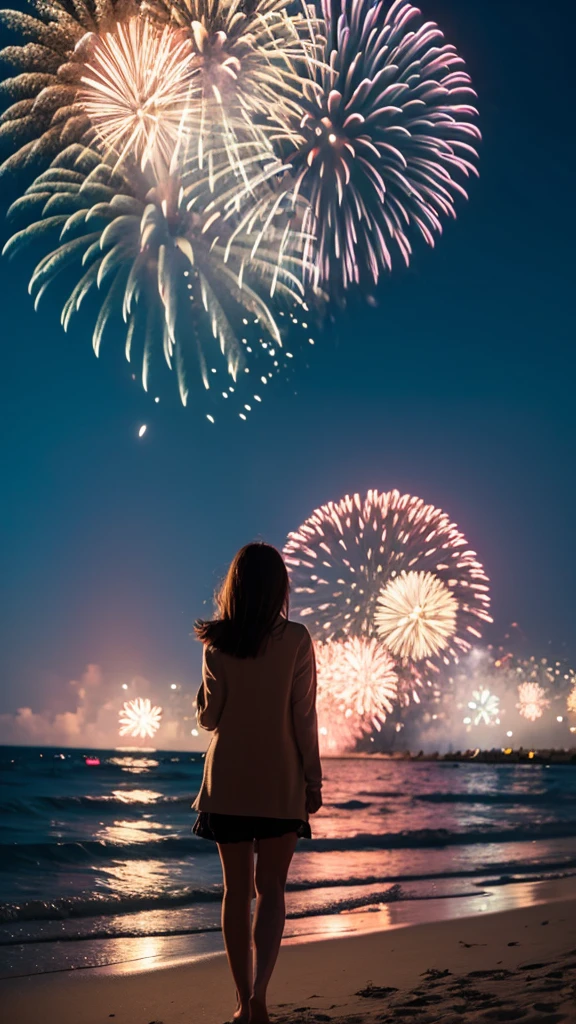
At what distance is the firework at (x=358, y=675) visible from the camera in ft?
120

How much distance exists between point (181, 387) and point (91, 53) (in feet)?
22.9

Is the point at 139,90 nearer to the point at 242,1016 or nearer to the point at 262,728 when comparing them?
the point at 262,728

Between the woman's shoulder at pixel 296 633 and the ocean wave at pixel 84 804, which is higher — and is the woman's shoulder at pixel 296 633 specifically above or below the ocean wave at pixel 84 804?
above

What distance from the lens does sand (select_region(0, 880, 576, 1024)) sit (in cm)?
497

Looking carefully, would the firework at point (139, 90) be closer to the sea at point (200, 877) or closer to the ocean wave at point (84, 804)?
the sea at point (200, 877)

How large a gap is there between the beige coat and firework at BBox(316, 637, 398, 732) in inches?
1278

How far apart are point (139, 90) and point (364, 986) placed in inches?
669

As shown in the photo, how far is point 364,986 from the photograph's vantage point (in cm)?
614

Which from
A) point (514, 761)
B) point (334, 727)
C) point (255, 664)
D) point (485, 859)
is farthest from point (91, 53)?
point (514, 761)

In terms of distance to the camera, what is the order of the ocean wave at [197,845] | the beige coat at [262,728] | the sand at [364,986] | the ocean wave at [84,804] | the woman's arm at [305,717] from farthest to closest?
the ocean wave at [84,804], the ocean wave at [197,845], the sand at [364,986], the woman's arm at [305,717], the beige coat at [262,728]

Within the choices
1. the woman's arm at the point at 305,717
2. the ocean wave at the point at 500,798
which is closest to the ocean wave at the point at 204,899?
the woman's arm at the point at 305,717

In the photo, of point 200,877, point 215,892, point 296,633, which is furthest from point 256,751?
point 200,877

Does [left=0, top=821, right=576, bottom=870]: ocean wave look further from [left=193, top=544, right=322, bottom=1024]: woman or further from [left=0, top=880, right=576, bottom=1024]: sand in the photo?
[left=193, top=544, right=322, bottom=1024]: woman

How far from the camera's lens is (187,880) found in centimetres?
1328
